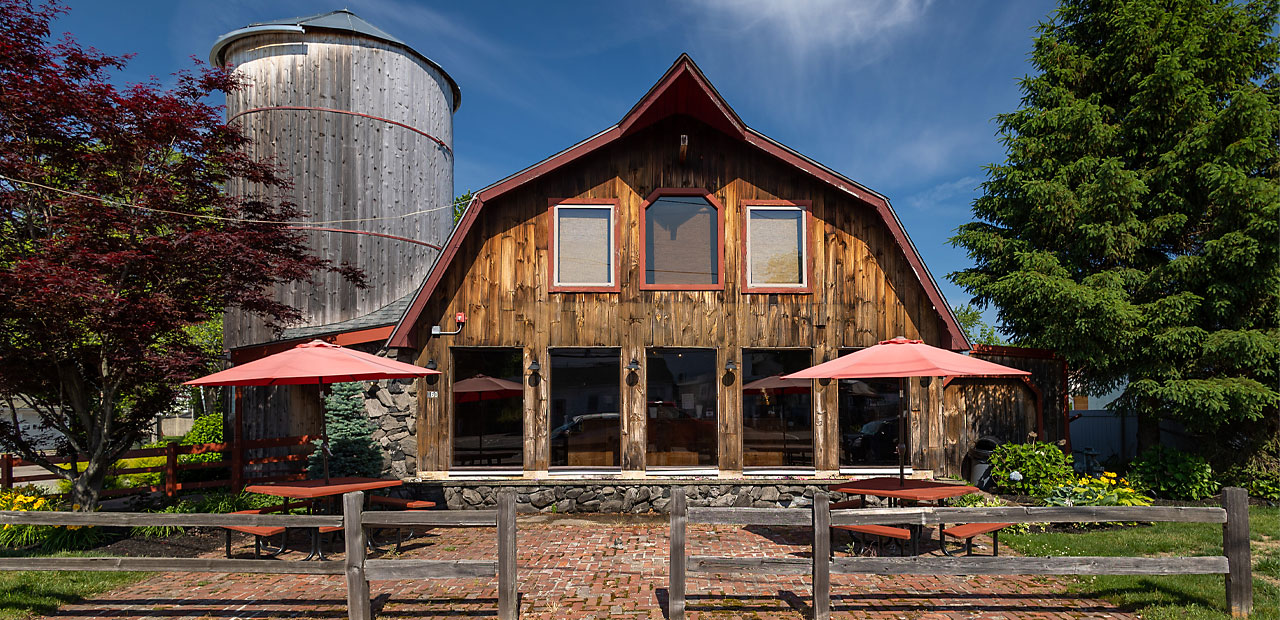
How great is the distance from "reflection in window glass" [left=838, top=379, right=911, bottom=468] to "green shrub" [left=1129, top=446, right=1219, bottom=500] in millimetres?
4218

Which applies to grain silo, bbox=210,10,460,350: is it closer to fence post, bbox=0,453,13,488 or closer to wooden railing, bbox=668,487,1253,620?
fence post, bbox=0,453,13,488

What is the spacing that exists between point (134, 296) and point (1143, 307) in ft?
49.0

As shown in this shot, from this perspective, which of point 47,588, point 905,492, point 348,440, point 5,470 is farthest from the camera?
point 348,440

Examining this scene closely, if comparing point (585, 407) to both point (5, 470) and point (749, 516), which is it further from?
point (5, 470)

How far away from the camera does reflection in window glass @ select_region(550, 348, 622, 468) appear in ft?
35.5

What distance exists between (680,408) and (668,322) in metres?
1.40

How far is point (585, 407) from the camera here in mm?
10844

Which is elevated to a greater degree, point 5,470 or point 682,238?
point 682,238

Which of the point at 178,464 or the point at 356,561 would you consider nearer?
the point at 356,561

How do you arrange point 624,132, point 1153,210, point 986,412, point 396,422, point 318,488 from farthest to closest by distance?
point 986,412 → point 1153,210 → point 396,422 → point 624,132 → point 318,488

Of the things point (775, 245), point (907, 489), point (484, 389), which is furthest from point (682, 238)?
point (907, 489)

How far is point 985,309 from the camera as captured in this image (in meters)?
13.1

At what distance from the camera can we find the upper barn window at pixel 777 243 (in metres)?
11.0

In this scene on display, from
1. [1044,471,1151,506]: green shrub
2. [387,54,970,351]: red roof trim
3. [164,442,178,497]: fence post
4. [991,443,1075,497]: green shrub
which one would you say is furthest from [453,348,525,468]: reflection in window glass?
[1044,471,1151,506]: green shrub
